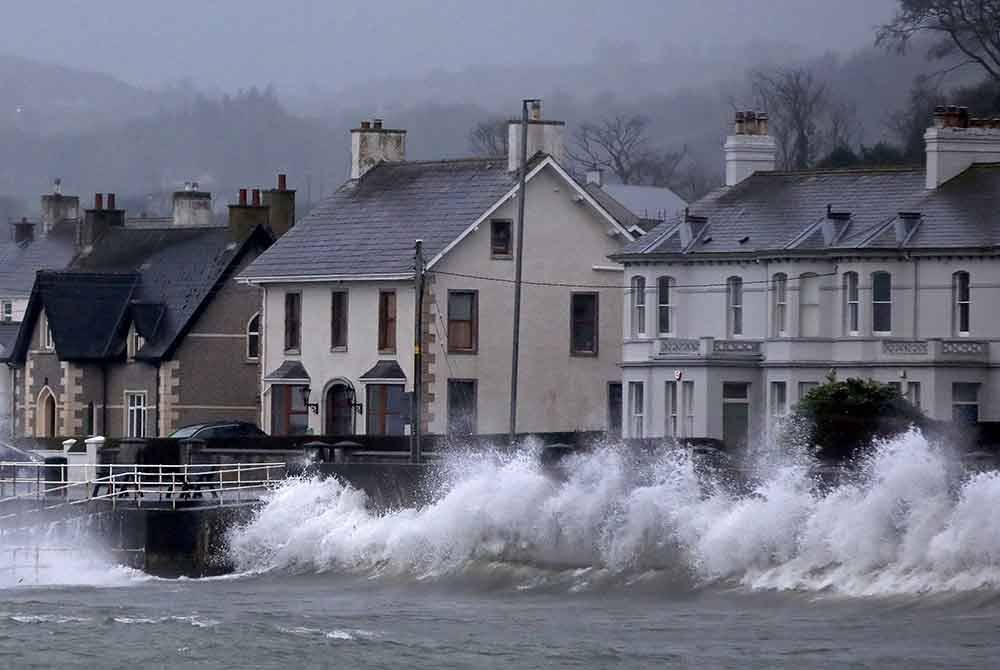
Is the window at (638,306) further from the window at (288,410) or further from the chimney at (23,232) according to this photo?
the chimney at (23,232)

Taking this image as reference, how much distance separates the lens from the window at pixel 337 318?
2776 inches

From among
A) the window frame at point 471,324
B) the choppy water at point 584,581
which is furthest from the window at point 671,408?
the choppy water at point 584,581

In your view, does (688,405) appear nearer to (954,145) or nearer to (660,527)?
(954,145)

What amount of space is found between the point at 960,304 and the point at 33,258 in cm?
4541

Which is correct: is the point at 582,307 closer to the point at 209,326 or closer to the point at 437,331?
the point at 437,331

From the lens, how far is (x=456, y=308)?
→ 69438 mm

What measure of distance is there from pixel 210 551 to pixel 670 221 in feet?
69.0

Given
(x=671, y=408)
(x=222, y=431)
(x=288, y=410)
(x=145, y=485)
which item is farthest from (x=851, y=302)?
(x=145, y=485)

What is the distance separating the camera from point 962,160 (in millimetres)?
63906

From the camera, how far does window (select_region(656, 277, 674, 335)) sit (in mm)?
66312

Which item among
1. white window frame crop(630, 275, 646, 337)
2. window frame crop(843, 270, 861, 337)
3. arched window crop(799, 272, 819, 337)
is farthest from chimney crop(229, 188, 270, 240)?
window frame crop(843, 270, 861, 337)

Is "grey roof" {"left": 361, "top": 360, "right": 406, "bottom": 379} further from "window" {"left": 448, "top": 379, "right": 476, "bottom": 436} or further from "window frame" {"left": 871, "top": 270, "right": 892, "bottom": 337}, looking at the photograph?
"window frame" {"left": 871, "top": 270, "right": 892, "bottom": 337}

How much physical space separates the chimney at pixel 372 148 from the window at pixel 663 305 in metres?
11.7

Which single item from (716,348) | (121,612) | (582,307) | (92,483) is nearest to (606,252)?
(582,307)
